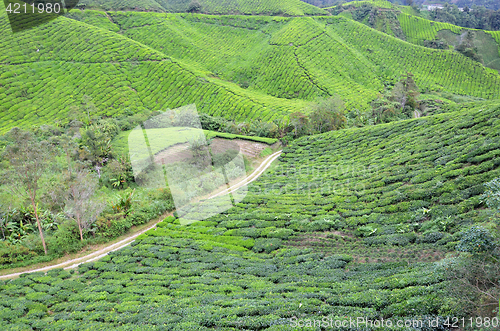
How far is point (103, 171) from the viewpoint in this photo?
143ft

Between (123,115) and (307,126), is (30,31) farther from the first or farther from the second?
(307,126)

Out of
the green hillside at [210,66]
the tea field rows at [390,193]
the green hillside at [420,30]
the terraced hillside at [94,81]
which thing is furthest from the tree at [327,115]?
the green hillside at [420,30]

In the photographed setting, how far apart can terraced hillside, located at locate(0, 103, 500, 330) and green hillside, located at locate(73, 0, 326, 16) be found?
110 m

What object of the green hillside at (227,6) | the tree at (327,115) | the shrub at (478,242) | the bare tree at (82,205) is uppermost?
the green hillside at (227,6)

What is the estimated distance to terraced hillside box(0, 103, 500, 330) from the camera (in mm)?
13211

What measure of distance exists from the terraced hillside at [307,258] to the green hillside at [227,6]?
4343 inches

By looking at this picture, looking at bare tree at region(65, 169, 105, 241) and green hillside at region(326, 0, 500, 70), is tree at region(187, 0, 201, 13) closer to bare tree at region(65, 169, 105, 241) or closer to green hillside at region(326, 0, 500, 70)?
green hillside at region(326, 0, 500, 70)

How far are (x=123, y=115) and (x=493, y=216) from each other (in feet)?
239

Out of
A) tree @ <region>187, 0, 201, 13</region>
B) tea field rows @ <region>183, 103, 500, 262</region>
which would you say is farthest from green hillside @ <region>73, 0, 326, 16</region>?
tea field rows @ <region>183, 103, 500, 262</region>

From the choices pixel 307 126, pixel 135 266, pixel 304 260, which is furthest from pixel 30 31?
pixel 304 260

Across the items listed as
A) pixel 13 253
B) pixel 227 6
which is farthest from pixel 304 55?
pixel 13 253

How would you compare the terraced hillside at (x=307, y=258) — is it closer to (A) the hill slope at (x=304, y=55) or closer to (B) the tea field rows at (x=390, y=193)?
(B) the tea field rows at (x=390, y=193)

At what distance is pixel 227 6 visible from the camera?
129 m

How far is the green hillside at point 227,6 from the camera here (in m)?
118
